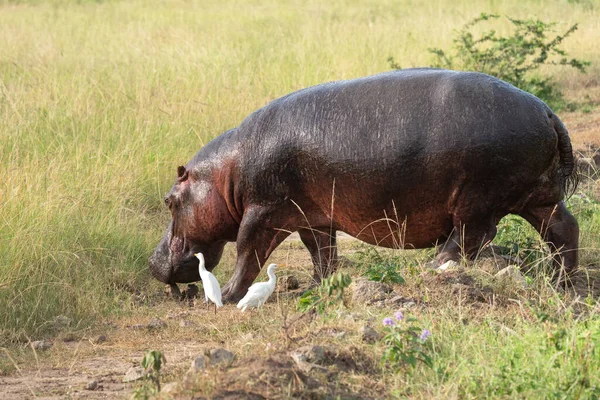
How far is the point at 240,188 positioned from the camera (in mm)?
5957

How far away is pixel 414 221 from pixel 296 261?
5.52ft

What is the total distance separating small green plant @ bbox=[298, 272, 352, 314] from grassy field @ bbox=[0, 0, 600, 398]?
153 millimetres

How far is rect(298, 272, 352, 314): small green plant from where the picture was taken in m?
4.16

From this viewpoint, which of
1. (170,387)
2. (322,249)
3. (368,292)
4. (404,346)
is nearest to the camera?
(170,387)

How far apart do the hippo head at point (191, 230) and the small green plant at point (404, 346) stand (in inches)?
92.3

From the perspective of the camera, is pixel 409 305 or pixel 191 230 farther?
A: pixel 191 230

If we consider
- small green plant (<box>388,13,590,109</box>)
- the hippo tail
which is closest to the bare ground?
the hippo tail

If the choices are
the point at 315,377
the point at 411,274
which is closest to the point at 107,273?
the point at 411,274

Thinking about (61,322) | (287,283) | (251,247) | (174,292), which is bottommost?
A: (174,292)

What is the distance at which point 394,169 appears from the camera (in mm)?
5359

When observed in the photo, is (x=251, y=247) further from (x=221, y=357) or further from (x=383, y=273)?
(x=221, y=357)

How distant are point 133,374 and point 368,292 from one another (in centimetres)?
122

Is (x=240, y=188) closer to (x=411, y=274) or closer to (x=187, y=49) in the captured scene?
(x=411, y=274)

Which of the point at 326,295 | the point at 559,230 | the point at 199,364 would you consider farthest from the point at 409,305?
the point at 199,364
